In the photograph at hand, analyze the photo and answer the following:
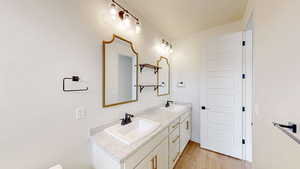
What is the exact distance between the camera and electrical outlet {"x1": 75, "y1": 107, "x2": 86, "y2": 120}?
1110 mm

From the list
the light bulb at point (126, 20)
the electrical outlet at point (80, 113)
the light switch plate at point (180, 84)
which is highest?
the light bulb at point (126, 20)

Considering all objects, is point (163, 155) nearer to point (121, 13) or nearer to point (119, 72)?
point (119, 72)

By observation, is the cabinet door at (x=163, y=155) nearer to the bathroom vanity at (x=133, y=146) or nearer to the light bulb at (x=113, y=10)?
the bathroom vanity at (x=133, y=146)

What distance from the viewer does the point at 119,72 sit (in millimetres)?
1590

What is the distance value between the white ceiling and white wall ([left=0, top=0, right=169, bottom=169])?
82 centimetres

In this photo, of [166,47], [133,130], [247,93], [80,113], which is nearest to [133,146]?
[133,130]

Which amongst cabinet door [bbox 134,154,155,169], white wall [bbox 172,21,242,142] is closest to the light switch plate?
white wall [bbox 172,21,242,142]

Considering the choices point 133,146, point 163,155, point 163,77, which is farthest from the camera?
point 163,77

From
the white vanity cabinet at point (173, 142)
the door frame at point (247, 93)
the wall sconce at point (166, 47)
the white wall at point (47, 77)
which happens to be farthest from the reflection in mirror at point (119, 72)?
the door frame at point (247, 93)

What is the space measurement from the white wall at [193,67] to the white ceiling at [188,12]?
23cm

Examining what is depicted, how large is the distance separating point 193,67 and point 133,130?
2.10 metres

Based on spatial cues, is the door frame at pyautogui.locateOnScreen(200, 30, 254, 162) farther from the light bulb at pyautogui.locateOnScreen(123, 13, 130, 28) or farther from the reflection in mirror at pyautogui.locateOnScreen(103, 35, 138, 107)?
the light bulb at pyautogui.locateOnScreen(123, 13, 130, 28)

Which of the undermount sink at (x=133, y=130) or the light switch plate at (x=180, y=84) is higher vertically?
the light switch plate at (x=180, y=84)

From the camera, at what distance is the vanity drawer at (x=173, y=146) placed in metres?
1.71
